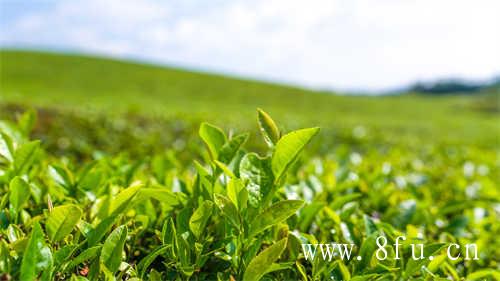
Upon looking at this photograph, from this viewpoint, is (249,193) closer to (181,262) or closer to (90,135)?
(181,262)

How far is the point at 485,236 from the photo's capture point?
Result: 215cm

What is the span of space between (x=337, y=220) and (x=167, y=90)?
27.4 metres

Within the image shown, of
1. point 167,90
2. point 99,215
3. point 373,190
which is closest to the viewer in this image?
point 99,215

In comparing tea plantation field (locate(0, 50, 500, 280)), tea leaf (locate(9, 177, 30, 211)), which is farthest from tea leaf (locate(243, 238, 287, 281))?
tea leaf (locate(9, 177, 30, 211))

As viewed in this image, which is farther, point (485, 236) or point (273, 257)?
point (485, 236)

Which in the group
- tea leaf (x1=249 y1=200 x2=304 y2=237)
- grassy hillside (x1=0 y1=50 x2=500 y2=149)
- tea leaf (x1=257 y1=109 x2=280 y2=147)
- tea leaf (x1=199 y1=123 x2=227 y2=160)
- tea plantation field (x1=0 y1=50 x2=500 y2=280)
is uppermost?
tea leaf (x1=257 y1=109 x2=280 y2=147)

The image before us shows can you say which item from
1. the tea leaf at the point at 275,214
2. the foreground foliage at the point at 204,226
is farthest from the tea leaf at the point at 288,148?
the tea leaf at the point at 275,214

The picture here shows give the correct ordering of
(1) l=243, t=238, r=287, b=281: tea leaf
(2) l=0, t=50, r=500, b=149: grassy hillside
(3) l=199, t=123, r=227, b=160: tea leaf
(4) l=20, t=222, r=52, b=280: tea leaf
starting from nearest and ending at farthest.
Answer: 1. (4) l=20, t=222, r=52, b=280: tea leaf
2. (1) l=243, t=238, r=287, b=281: tea leaf
3. (3) l=199, t=123, r=227, b=160: tea leaf
4. (2) l=0, t=50, r=500, b=149: grassy hillside

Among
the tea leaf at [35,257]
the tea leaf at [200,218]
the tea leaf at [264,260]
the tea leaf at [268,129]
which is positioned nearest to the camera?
the tea leaf at [35,257]

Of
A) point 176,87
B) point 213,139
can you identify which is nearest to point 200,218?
point 213,139

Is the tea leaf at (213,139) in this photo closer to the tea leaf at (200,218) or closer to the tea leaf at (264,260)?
the tea leaf at (200,218)

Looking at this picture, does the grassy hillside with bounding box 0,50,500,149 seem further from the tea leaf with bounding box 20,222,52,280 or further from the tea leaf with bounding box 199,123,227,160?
the tea leaf with bounding box 20,222,52,280

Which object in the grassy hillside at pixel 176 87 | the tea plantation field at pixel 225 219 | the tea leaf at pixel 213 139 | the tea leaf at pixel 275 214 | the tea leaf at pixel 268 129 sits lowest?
the grassy hillside at pixel 176 87

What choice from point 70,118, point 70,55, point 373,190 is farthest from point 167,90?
point 373,190
